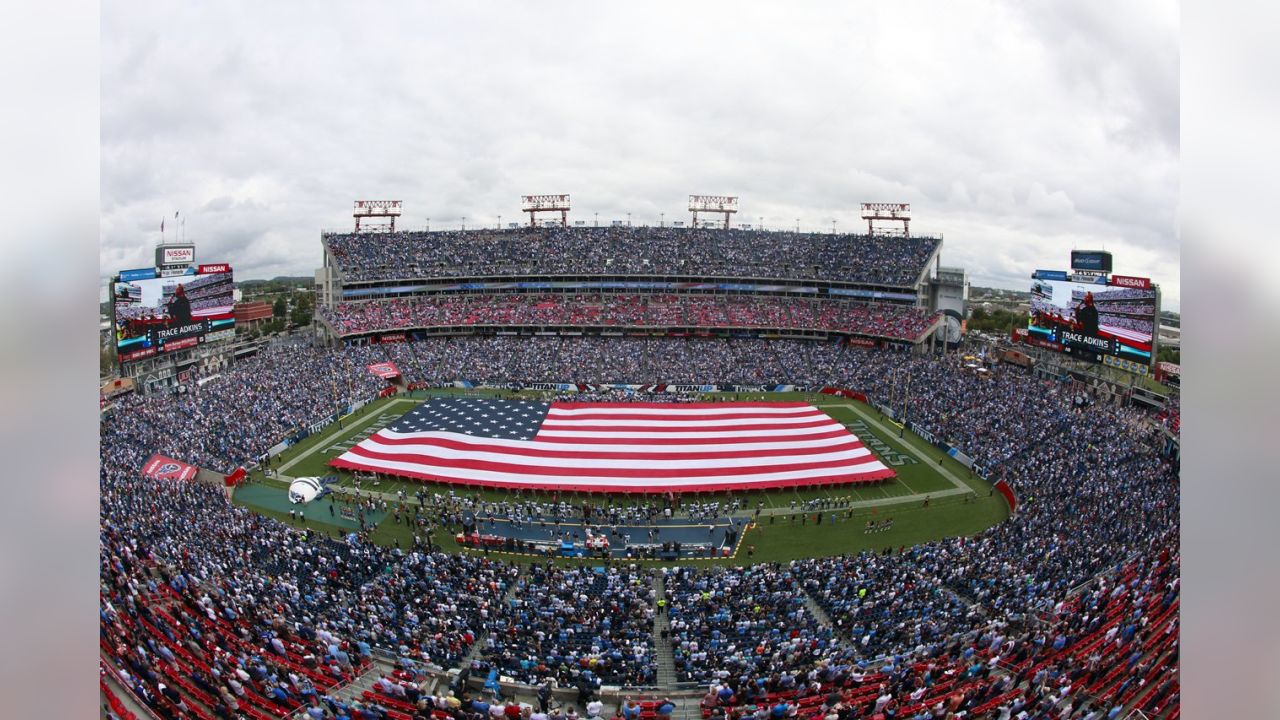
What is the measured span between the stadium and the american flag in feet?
0.55

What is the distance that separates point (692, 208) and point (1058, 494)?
50.4m

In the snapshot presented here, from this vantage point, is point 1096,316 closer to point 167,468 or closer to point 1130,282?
point 1130,282

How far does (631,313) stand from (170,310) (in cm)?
3174

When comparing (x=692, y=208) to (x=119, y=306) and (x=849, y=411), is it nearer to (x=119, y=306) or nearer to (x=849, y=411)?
(x=849, y=411)

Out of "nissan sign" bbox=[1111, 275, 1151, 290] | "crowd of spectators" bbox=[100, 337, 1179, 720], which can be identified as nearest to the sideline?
"crowd of spectators" bbox=[100, 337, 1179, 720]

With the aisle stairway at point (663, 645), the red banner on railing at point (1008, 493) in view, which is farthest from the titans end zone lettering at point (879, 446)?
the aisle stairway at point (663, 645)

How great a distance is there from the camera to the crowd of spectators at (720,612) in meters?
11.3

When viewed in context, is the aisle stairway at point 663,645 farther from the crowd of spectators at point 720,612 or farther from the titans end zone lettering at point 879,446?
the titans end zone lettering at point 879,446

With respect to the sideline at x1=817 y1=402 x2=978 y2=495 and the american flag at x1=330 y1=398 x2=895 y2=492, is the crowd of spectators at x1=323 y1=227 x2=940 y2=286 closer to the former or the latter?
the sideline at x1=817 y1=402 x2=978 y2=495

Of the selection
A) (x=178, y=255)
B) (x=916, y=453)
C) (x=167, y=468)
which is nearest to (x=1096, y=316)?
(x=916, y=453)

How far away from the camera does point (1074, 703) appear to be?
10344mm

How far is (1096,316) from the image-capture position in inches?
1211

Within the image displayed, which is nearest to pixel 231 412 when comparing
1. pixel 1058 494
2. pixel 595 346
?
pixel 595 346

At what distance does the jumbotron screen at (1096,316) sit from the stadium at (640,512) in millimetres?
190
